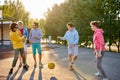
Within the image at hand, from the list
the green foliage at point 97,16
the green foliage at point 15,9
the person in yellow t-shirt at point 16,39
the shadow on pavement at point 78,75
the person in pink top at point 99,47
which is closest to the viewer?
the person in pink top at point 99,47

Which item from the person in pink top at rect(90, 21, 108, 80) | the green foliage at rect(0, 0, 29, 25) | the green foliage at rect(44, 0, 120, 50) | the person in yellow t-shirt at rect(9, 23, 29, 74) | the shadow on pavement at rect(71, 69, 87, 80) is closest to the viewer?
the person in pink top at rect(90, 21, 108, 80)

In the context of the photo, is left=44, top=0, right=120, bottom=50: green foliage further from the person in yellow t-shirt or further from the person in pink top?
the person in pink top

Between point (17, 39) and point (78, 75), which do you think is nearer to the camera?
point (78, 75)

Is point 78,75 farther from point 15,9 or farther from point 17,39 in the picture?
point 15,9

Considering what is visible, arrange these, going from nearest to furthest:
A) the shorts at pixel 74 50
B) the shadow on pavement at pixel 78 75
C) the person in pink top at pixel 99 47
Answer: the person in pink top at pixel 99 47
the shadow on pavement at pixel 78 75
the shorts at pixel 74 50

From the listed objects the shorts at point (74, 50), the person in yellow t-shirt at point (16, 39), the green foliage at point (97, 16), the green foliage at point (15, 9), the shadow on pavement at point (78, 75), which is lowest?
the shadow on pavement at point (78, 75)

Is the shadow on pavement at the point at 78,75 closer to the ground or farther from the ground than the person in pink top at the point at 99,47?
closer to the ground

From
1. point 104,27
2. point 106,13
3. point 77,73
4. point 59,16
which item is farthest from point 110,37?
point 59,16

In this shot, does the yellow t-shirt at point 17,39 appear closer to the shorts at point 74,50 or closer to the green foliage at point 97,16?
the shorts at point 74,50

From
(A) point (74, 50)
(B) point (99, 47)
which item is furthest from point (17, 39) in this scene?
(B) point (99, 47)

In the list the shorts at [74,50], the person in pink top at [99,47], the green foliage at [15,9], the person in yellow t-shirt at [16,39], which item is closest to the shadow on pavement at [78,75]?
the person in pink top at [99,47]

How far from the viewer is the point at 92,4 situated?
1172 inches

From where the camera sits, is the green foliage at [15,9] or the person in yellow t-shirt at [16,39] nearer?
the person in yellow t-shirt at [16,39]

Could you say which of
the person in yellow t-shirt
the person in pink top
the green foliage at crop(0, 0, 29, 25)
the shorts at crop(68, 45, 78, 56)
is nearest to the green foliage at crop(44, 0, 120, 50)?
the shorts at crop(68, 45, 78, 56)
